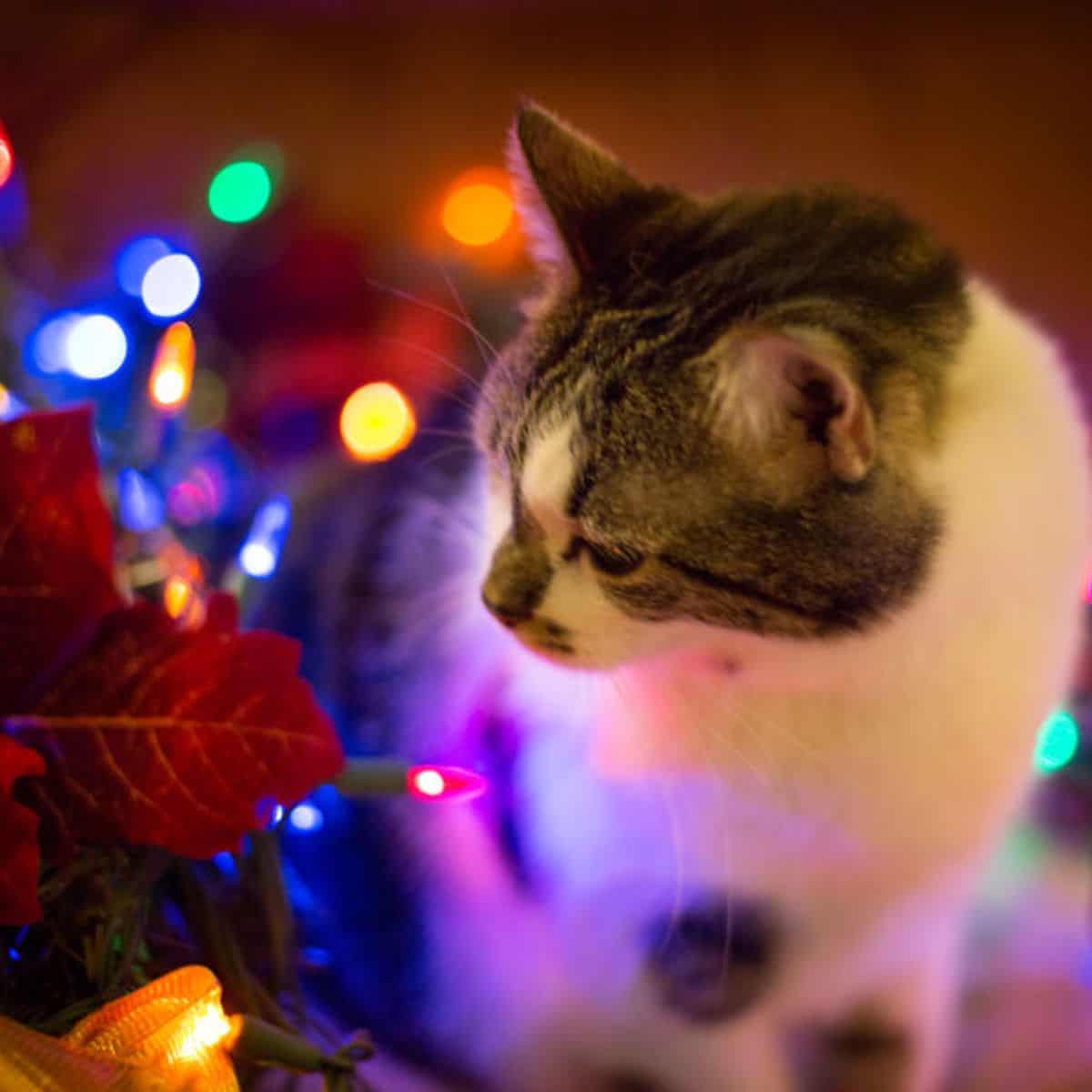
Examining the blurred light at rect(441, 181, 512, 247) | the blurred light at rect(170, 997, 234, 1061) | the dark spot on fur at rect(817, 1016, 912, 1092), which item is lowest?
the dark spot on fur at rect(817, 1016, 912, 1092)

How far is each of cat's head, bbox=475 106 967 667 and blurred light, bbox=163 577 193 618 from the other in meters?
0.24

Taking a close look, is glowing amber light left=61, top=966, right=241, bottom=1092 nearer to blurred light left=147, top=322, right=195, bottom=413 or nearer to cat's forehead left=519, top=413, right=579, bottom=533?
cat's forehead left=519, top=413, right=579, bottom=533

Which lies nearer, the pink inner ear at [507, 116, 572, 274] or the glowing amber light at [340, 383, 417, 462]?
the pink inner ear at [507, 116, 572, 274]

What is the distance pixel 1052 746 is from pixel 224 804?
22.0 inches

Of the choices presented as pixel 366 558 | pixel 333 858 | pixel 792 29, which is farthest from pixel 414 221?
pixel 333 858

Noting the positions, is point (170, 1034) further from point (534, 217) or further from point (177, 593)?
point (534, 217)

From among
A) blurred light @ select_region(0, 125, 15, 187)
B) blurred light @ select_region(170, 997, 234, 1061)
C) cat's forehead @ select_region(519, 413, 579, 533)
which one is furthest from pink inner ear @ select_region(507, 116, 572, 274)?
blurred light @ select_region(170, 997, 234, 1061)

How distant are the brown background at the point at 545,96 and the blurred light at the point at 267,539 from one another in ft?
1.17

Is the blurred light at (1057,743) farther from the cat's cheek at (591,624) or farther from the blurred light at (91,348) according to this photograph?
the blurred light at (91,348)

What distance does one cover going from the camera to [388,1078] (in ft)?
2.13

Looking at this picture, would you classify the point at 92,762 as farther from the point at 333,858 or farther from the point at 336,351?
the point at 336,351

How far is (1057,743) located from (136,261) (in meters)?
0.84

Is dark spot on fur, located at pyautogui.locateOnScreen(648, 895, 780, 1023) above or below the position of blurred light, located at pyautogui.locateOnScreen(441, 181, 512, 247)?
below

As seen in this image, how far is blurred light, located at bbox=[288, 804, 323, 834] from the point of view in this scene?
700 mm
